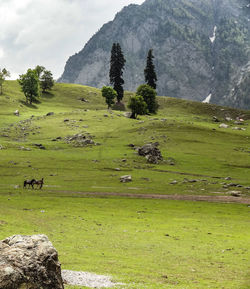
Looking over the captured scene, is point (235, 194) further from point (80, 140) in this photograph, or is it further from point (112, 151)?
point (80, 140)

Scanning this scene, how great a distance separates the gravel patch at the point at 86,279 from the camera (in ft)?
59.3

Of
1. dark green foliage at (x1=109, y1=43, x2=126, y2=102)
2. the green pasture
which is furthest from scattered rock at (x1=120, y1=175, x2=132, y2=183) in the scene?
dark green foliage at (x1=109, y1=43, x2=126, y2=102)

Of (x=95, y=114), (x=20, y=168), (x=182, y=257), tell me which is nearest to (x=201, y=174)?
(x=20, y=168)

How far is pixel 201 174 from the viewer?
8044cm

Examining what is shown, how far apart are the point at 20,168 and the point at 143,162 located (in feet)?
109

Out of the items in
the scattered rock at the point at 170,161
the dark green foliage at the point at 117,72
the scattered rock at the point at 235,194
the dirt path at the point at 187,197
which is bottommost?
the dirt path at the point at 187,197

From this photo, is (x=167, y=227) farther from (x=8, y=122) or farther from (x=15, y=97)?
(x=15, y=97)

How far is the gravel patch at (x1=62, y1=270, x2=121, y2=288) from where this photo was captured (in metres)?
18.1

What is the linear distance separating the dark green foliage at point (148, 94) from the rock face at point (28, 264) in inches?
6227

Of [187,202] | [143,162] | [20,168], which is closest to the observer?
[187,202]

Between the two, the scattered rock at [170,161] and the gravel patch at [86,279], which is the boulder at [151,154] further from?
the gravel patch at [86,279]

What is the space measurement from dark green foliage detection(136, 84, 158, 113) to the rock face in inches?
6227

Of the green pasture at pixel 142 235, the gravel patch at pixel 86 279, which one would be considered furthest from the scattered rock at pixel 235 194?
the gravel patch at pixel 86 279

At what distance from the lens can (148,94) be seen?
171 meters
